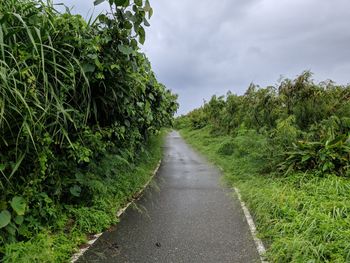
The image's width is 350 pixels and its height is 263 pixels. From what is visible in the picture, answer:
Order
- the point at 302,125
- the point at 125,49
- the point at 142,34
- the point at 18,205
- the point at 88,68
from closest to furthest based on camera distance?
1. the point at 18,205
2. the point at 88,68
3. the point at 125,49
4. the point at 142,34
5. the point at 302,125

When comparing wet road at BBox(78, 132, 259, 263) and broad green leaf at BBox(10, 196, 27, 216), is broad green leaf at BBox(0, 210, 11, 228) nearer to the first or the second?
broad green leaf at BBox(10, 196, 27, 216)

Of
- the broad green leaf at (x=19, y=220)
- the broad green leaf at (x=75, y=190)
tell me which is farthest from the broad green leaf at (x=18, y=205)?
the broad green leaf at (x=75, y=190)

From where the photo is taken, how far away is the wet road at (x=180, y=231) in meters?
4.11

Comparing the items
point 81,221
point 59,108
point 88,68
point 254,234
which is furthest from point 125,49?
point 254,234

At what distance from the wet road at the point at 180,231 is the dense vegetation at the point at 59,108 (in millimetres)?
515

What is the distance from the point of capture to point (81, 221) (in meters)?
4.61

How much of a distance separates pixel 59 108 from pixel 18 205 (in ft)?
3.76

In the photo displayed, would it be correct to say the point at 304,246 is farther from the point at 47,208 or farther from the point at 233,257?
the point at 47,208

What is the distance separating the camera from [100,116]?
5484 mm

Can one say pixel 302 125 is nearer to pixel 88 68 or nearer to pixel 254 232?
pixel 254 232

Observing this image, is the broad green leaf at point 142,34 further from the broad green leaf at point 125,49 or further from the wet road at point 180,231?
the wet road at point 180,231

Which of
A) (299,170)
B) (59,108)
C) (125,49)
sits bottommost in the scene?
(299,170)

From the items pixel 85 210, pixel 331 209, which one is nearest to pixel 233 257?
pixel 331 209

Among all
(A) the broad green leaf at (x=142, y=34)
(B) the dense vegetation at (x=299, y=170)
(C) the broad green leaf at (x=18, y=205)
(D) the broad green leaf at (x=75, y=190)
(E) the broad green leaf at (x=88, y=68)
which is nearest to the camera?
(C) the broad green leaf at (x=18, y=205)
